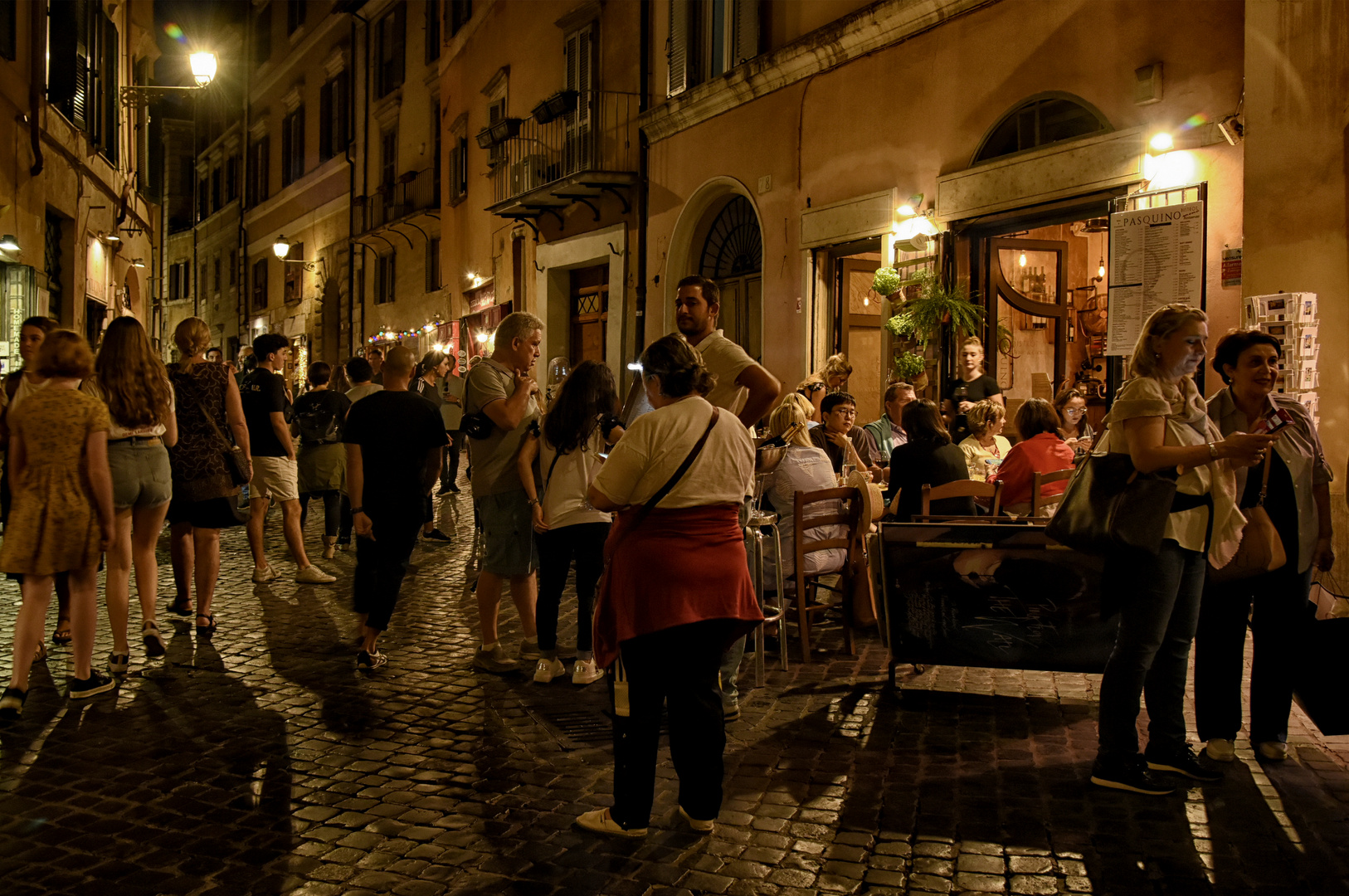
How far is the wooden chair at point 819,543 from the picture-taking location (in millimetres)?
5969

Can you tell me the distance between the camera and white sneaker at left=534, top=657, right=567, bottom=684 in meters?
5.64

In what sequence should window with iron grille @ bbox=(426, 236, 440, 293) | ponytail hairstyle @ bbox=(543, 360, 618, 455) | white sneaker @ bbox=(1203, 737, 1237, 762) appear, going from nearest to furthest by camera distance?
A: white sneaker @ bbox=(1203, 737, 1237, 762), ponytail hairstyle @ bbox=(543, 360, 618, 455), window with iron grille @ bbox=(426, 236, 440, 293)

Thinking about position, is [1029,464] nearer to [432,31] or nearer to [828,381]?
[828,381]

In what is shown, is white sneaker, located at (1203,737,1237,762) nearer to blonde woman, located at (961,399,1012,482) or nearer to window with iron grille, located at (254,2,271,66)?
blonde woman, located at (961,399,1012,482)

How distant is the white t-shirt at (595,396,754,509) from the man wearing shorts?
17.3ft

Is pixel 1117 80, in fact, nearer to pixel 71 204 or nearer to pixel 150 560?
pixel 150 560

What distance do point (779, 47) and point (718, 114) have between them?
1.80 m

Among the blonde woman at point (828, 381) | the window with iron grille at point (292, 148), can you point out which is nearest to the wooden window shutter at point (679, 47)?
the blonde woman at point (828, 381)

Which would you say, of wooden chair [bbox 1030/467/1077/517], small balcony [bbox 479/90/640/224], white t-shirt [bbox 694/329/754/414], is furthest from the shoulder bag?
small balcony [bbox 479/90/640/224]

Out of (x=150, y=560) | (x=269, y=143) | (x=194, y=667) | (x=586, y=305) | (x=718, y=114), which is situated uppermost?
(x=269, y=143)

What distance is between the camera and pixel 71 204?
1619 cm

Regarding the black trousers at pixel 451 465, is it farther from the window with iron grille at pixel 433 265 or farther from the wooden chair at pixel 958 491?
the window with iron grille at pixel 433 265

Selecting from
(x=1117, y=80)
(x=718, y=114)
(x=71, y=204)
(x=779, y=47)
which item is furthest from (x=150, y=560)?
(x=71, y=204)

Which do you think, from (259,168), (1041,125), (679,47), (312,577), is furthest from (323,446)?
(259,168)
